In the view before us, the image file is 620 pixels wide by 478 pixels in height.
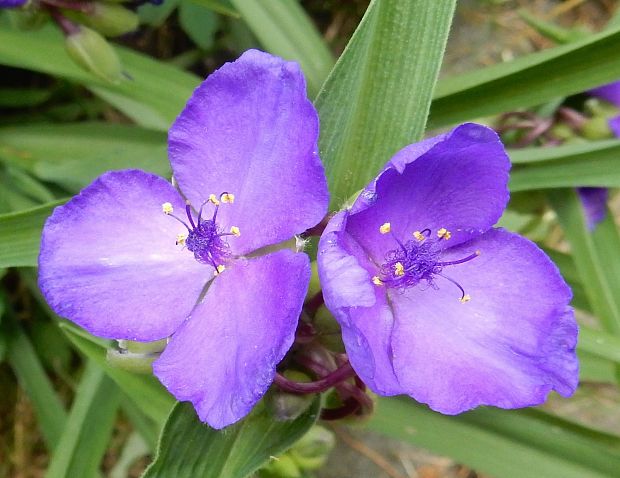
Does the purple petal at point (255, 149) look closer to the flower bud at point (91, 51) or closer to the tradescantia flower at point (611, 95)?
the flower bud at point (91, 51)

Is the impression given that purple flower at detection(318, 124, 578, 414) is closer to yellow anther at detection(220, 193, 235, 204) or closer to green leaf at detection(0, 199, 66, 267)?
yellow anther at detection(220, 193, 235, 204)

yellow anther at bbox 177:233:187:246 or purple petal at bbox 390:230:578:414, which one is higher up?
yellow anther at bbox 177:233:187:246

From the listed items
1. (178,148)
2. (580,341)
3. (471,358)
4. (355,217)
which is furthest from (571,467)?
(178,148)

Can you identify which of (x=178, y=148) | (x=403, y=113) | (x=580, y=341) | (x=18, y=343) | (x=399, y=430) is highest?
(x=178, y=148)

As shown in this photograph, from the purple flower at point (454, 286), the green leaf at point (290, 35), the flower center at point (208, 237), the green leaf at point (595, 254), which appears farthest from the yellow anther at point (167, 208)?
the green leaf at point (595, 254)

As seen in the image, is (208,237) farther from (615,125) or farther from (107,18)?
(615,125)

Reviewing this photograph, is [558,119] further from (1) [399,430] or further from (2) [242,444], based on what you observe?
(2) [242,444]

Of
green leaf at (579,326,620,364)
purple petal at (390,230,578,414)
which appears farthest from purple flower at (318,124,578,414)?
green leaf at (579,326,620,364)
